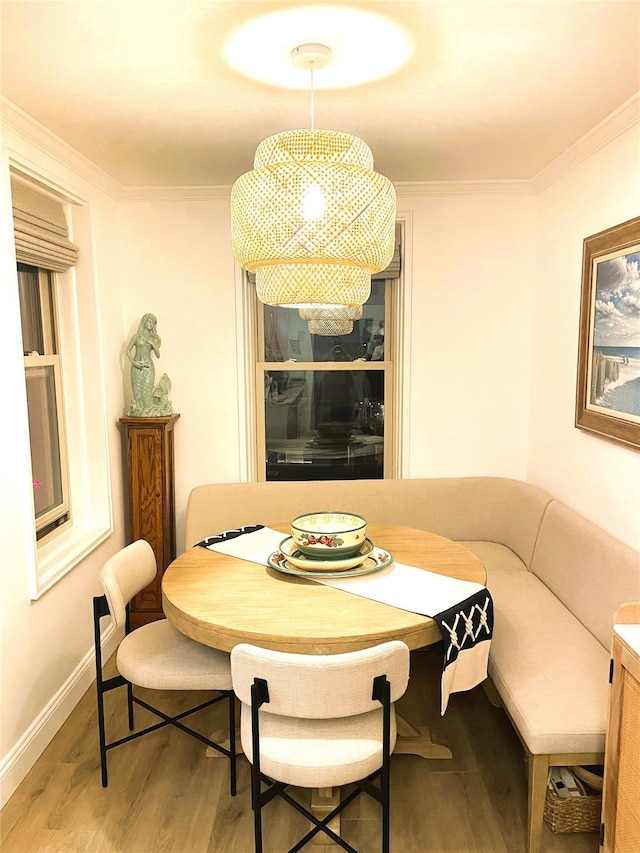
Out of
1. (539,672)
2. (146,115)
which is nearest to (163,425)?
(146,115)

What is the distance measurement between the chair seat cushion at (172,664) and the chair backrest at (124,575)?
13cm

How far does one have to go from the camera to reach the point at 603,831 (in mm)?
1880

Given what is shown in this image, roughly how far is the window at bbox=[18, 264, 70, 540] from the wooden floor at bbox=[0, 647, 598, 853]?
1.03 meters

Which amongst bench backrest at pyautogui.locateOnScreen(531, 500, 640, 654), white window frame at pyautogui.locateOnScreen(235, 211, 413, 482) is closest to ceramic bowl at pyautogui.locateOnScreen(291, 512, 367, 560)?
bench backrest at pyautogui.locateOnScreen(531, 500, 640, 654)

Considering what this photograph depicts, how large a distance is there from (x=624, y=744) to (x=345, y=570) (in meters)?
1.02

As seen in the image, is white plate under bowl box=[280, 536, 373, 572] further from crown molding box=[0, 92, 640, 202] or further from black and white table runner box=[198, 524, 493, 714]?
crown molding box=[0, 92, 640, 202]

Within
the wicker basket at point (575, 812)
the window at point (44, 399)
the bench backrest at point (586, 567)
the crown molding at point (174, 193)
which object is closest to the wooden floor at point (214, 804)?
the wicker basket at point (575, 812)

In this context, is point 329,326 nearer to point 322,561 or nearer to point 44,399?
point 44,399

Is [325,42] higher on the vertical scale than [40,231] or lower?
higher

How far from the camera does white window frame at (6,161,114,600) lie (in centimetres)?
310

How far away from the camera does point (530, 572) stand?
3119 millimetres

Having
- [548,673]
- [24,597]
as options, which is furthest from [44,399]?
[548,673]

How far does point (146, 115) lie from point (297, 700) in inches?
84.6

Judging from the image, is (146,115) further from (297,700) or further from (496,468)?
(496,468)
